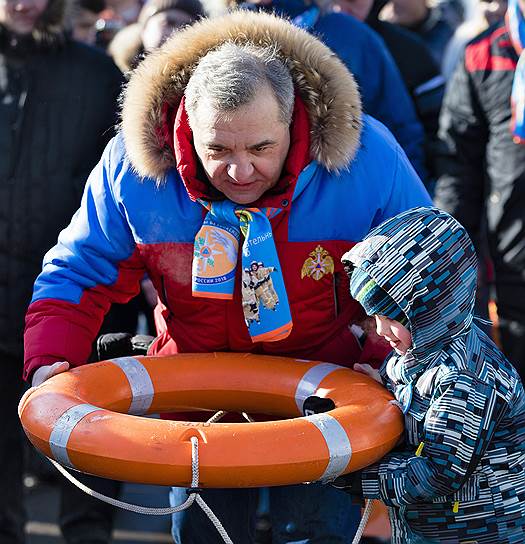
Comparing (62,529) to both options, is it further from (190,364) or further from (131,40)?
(131,40)

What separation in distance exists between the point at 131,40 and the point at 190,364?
2.17m

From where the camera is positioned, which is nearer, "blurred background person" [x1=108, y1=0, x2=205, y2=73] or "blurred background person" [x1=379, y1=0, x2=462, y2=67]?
"blurred background person" [x1=108, y1=0, x2=205, y2=73]

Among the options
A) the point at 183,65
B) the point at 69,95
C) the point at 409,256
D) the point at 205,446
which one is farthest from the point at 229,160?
the point at 69,95

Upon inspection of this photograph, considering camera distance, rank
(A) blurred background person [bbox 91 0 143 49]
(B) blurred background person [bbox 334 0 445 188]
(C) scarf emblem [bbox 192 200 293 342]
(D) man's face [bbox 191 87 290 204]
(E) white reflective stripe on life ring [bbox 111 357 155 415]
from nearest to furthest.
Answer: (D) man's face [bbox 191 87 290 204] < (C) scarf emblem [bbox 192 200 293 342] < (E) white reflective stripe on life ring [bbox 111 357 155 415] < (B) blurred background person [bbox 334 0 445 188] < (A) blurred background person [bbox 91 0 143 49]

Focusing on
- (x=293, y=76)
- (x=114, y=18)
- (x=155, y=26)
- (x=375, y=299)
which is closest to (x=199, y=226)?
(x=293, y=76)

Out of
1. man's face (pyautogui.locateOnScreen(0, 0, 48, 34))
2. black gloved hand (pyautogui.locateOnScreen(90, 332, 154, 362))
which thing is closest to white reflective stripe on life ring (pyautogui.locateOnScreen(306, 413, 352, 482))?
black gloved hand (pyautogui.locateOnScreen(90, 332, 154, 362))

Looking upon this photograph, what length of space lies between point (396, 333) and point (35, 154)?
1.95m

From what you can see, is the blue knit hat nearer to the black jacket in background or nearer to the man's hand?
the man's hand

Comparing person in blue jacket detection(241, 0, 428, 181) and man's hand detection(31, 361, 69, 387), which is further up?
person in blue jacket detection(241, 0, 428, 181)

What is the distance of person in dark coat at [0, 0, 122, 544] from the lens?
414cm

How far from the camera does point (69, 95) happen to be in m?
4.22

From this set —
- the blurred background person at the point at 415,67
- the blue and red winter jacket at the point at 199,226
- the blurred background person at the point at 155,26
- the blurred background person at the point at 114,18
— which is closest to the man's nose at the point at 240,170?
the blue and red winter jacket at the point at 199,226

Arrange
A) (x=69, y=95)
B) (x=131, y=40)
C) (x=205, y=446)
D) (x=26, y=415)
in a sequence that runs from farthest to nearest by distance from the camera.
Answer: (x=131, y=40) → (x=69, y=95) → (x=26, y=415) → (x=205, y=446)

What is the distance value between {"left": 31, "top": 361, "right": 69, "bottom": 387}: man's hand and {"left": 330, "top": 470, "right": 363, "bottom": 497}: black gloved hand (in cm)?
84
